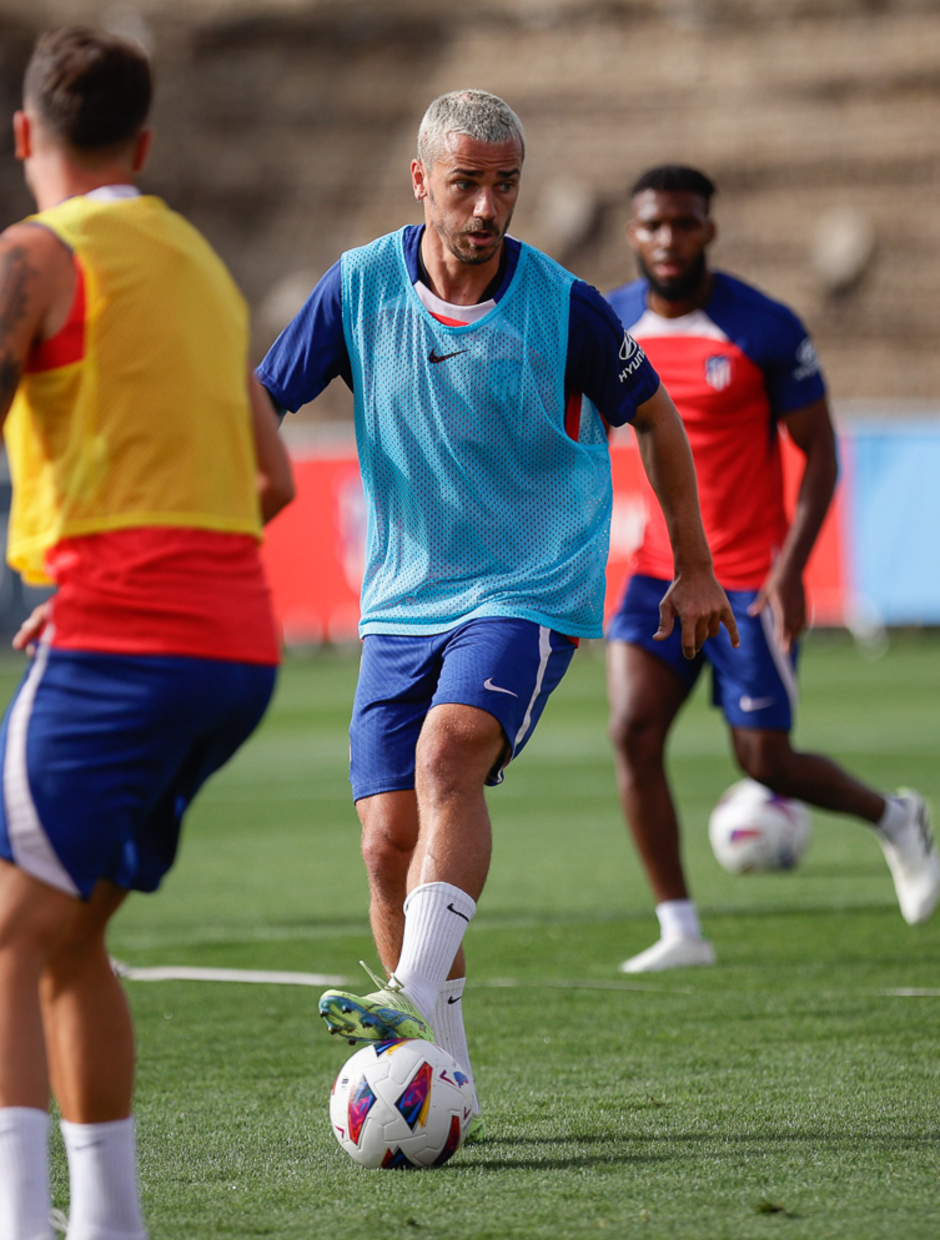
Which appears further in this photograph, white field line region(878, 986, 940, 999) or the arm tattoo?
white field line region(878, 986, 940, 999)

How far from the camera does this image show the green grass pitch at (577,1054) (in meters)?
3.66

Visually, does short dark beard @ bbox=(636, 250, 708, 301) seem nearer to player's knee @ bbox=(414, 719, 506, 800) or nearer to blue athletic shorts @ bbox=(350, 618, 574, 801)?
blue athletic shorts @ bbox=(350, 618, 574, 801)

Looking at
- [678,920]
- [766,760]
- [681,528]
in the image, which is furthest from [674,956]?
[681,528]

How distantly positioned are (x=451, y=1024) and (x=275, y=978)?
2260mm

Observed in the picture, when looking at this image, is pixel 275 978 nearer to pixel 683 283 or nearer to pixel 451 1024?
pixel 451 1024

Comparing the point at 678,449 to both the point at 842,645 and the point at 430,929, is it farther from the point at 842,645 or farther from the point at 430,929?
the point at 842,645

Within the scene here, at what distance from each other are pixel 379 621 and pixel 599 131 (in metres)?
29.7

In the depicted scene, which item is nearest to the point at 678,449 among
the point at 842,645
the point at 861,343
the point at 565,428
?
the point at 565,428

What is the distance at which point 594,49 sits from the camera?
3359cm

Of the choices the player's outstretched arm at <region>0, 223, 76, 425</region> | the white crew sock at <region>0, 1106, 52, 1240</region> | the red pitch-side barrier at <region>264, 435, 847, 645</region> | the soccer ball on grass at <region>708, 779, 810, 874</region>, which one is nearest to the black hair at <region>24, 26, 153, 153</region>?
the player's outstretched arm at <region>0, 223, 76, 425</region>

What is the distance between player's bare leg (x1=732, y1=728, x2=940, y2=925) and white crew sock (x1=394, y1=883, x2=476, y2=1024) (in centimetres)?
304

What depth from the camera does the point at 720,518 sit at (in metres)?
6.93

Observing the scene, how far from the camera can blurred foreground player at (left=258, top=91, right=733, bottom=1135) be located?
14.1 feet

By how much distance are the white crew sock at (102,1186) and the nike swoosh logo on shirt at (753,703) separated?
4.01 m
